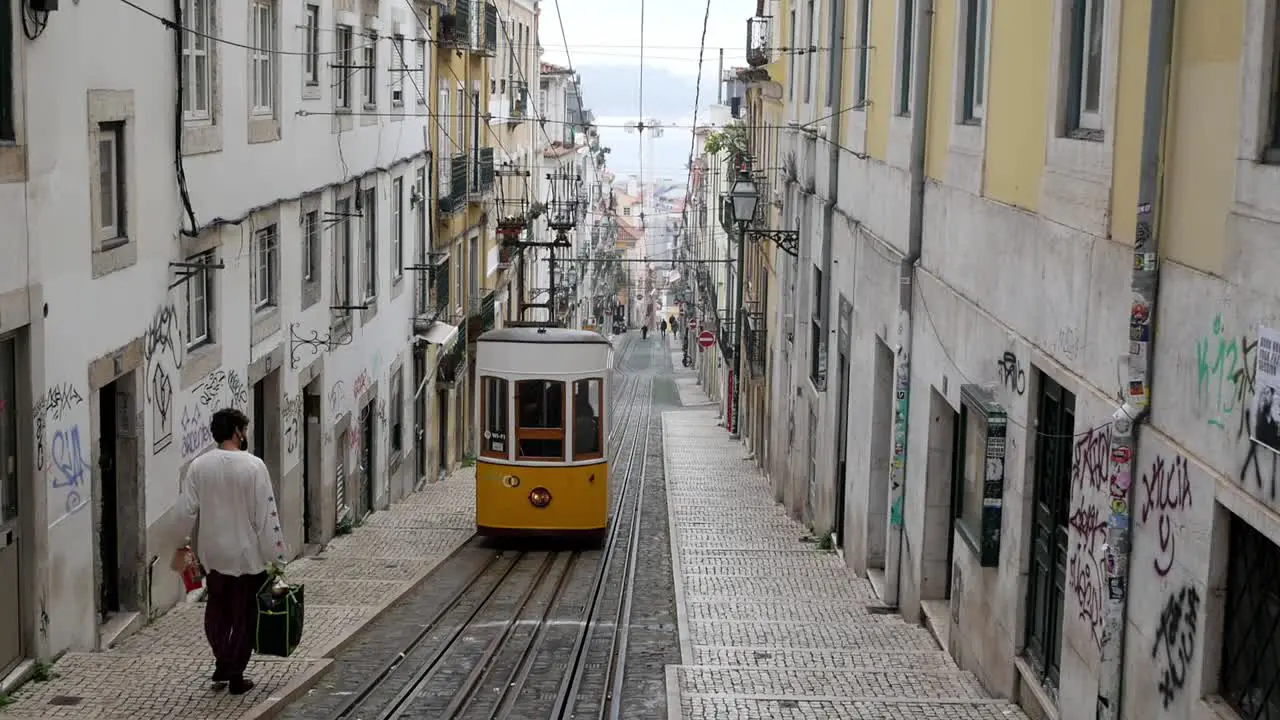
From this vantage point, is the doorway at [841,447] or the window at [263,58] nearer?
the window at [263,58]

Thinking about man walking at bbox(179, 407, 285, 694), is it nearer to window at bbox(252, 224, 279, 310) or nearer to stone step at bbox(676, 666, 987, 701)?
stone step at bbox(676, 666, 987, 701)

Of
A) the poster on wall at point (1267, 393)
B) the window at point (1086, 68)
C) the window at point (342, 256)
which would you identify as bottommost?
the window at point (342, 256)

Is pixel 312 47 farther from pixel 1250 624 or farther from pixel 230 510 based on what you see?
pixel 1250 624

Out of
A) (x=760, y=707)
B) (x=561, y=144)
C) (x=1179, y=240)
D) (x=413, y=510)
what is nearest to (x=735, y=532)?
(x=413, y=510)

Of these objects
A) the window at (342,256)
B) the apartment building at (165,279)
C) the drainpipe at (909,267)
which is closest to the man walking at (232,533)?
the apartment building at (165,279)

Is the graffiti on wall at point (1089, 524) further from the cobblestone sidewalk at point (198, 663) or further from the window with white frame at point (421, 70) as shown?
the window with white frame at point (421, 70)

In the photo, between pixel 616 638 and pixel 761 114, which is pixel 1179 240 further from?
pixel 761 114

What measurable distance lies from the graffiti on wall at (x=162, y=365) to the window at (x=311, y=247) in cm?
499

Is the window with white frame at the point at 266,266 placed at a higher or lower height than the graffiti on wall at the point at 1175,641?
higher

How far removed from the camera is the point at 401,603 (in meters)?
12.7

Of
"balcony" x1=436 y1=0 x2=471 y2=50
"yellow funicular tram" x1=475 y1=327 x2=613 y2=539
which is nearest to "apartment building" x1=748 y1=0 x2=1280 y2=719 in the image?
"yellow funicular tram" x1=475 y1=327 x2=613 y2=539

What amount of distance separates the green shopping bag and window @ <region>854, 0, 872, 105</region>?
30.9ft

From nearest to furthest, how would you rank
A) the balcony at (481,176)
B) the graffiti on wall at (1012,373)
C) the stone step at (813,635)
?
the graffiti on wall at (1012,373)
the stone step at (813,635)
the balcony at (481,176)

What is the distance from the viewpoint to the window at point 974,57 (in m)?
10.4
